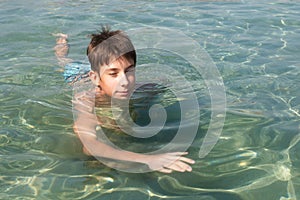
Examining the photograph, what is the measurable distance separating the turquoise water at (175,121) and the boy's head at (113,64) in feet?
1.67

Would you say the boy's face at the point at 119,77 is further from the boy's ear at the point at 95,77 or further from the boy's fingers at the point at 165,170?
the boy's fingers at the point at 165,170

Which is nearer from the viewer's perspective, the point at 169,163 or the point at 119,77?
the point at 169,163

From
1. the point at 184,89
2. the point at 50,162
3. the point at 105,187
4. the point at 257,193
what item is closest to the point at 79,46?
the point at 184,89

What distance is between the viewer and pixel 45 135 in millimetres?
3604

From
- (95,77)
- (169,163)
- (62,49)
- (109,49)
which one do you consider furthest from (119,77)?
(62,49)

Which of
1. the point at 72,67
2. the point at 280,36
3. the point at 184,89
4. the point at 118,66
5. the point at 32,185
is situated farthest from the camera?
the point at 280,36

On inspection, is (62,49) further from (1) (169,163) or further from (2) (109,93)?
(1) (169,163)

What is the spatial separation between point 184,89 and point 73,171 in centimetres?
192

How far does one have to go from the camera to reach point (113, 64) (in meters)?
3.60

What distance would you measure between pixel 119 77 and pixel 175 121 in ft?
2.11

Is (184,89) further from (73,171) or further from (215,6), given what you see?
(215,6)

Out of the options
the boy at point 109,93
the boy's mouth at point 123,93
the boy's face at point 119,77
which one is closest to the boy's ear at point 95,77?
the boy at point 109,93

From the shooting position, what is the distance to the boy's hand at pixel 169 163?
9.13 ft

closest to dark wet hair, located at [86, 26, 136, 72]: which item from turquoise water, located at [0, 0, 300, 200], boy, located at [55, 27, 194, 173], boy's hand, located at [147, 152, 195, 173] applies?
boy, located at [55, 27, 194, 173]
